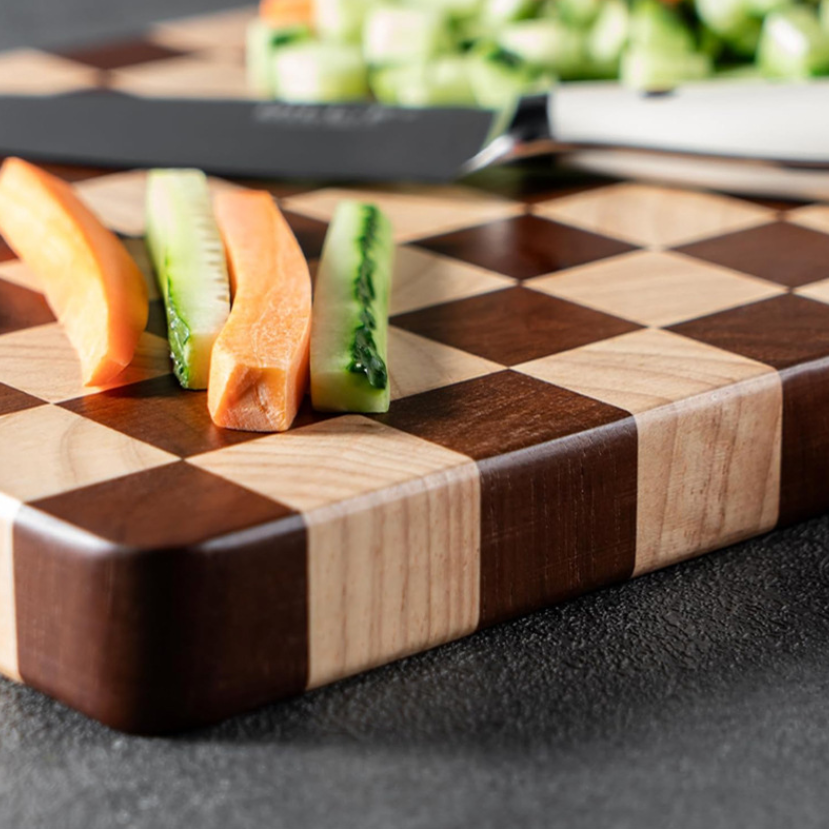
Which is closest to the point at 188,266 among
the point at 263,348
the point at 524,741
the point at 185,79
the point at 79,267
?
the point at 79,267

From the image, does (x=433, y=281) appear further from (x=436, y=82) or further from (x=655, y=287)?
(x=436, y=82)

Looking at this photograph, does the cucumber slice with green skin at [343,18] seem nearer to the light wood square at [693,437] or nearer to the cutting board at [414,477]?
the cutting board at [414,477]

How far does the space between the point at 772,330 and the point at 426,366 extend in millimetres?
224

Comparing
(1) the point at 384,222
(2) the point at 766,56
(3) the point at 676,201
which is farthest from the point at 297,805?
(2) the point at 766,56

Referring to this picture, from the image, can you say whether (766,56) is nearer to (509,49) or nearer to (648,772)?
(509,49)

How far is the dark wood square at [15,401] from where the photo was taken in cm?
84

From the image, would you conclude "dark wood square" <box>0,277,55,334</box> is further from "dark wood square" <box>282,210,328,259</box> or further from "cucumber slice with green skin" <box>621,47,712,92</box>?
"cucumber slice with green skin" <box>621,47,712,92</box>

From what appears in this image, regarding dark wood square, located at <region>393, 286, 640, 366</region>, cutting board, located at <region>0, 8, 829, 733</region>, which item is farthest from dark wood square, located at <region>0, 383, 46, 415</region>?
dark wood square, located at <region>393, 286, 640, 366</region>

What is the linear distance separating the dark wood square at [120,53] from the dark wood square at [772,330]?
35.2 inches

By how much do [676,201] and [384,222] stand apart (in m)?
0.27

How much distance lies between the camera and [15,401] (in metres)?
0.85

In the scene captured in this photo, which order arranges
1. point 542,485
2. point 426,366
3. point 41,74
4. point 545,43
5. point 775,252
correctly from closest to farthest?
1. point 542,485
2. point 426,366
3. point 775,252
4. point 545,43
5. point 41,74

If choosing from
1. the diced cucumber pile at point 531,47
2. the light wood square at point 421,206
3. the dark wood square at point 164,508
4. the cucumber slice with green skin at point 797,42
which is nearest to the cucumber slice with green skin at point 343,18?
the diced cucumber pile at point 531,47

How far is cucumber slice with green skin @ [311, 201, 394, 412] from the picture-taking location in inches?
32.3
